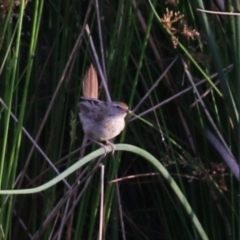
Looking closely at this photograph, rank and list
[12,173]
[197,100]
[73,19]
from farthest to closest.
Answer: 1. [73,19]
2. [197,100]
3. [12,173]

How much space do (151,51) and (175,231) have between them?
1.78ft

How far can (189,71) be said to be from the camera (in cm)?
185

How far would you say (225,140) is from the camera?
1824 mm

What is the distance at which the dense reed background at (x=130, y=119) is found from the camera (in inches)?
67.1

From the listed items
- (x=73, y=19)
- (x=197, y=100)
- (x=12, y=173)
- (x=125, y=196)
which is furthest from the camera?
(x=125, y=196)

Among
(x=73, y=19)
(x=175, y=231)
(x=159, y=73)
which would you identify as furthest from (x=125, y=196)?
(x=73, y=19)

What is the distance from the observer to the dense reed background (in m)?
1.71

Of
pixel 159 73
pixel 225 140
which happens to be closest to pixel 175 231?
pixel 225 140

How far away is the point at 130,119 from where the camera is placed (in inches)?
73.4

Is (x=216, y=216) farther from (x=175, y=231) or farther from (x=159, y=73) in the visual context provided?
(x=159, y=73)

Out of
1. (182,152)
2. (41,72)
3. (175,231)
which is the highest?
(41,72)

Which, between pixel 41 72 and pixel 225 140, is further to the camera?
pixel 41 72

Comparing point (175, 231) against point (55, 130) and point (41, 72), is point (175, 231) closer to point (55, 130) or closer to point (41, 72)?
point (55, 130)

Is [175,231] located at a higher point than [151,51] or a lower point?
lower
